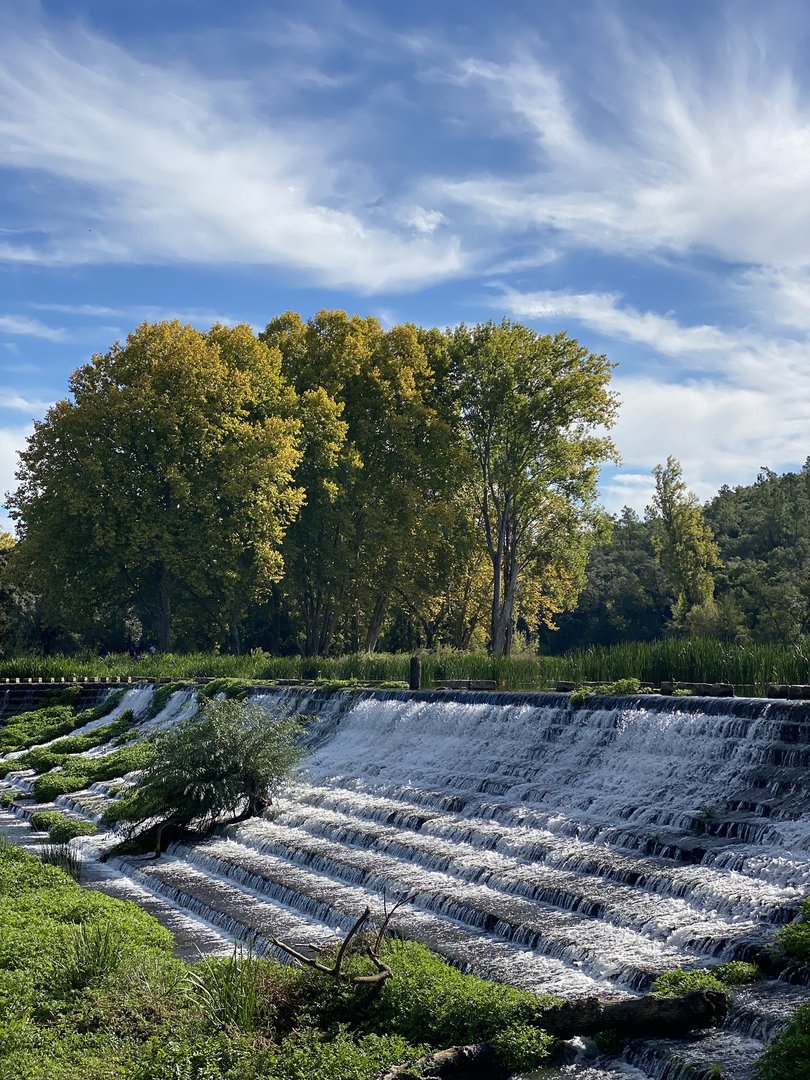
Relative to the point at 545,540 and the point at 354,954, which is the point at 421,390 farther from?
the point at 354,954

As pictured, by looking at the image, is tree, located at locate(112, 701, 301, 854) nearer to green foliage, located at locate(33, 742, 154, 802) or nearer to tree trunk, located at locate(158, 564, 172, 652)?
green foliage, located at locate(33, 742, 154, 802)

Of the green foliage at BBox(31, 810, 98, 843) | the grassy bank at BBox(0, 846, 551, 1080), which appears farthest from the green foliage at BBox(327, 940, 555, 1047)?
the green foliage at BBox(31, 810, 98, 843)

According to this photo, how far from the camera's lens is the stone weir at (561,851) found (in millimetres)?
11484

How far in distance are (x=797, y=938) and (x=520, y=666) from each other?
17417mm

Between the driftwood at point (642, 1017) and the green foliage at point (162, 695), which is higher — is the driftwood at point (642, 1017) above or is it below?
below

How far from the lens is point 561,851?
1541 cm

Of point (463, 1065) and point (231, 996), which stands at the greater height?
point (231, 996)

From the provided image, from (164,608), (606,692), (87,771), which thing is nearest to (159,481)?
(164,608)

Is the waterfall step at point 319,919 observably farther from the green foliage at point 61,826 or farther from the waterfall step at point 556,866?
the green foliage at point 61,826

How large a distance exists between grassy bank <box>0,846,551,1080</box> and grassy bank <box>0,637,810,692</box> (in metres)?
11.5

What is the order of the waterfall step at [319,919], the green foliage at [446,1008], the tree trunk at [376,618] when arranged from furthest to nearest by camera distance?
1. the tree trunk at [376,618]
2. the waterfall step at [319,919]
3. the green foliage at [446,1008]

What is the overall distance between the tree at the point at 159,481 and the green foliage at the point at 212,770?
22643mm

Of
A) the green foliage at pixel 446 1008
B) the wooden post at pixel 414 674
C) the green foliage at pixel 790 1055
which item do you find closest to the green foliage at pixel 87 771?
the wooden post at pixel 414 674

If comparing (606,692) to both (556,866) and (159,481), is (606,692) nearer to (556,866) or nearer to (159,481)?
(556,866)
